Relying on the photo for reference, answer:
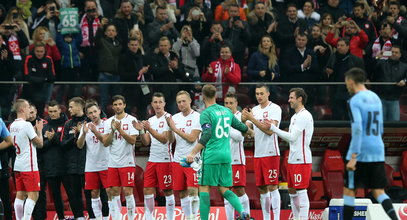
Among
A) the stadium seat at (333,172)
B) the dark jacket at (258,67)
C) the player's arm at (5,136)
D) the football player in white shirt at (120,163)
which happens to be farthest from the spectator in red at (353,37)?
the player's arm at (5,136)

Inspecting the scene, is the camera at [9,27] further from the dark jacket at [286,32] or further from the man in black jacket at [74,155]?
the dark jacket at [286,32]

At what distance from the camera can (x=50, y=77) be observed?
19.4 metres

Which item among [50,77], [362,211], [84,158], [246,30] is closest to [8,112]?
[50,77]

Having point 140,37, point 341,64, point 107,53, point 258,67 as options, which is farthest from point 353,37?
point 107,53

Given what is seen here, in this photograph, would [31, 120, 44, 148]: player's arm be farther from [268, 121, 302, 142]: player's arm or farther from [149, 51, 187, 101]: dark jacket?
[268, 121, 302, 142]: player's arm

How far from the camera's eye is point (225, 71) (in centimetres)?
1978

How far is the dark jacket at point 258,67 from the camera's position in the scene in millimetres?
20125

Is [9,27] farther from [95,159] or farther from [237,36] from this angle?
[237,36]

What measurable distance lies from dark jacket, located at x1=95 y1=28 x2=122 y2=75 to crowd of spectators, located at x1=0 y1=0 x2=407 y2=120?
0.07 feet

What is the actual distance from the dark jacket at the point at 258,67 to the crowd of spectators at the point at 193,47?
2 cm

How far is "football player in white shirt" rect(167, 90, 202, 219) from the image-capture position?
1645 centimetres

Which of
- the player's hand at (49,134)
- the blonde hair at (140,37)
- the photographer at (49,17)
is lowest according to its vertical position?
the player's hand at (49,134)

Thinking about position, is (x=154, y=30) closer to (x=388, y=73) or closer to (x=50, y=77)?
(x=50, y=77)

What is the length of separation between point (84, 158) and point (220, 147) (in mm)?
3964
